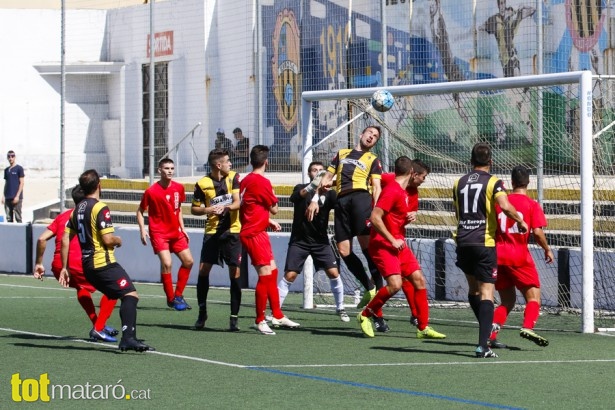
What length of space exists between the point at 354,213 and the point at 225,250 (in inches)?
59.3

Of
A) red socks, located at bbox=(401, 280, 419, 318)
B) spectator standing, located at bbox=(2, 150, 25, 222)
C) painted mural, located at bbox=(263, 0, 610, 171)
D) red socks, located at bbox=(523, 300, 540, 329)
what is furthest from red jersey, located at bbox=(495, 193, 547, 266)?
spectator standing, located at bbox=(2, 150, 25, 222)

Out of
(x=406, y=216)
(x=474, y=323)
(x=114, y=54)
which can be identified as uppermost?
(x=114, y=54)

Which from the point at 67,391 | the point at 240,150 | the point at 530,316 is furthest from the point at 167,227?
the point at 240,150

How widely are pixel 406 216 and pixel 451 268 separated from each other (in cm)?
502

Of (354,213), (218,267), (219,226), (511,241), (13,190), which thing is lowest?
(218,267)

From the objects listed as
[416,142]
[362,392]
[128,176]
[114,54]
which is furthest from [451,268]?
[114,54]

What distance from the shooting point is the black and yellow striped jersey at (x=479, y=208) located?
11113 millimetres

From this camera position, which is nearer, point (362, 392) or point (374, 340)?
point (362, 392)

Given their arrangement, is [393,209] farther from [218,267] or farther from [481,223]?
[218,267]

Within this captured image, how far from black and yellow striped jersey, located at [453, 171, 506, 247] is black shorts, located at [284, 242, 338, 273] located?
3.36m

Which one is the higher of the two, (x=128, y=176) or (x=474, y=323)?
(x=128, y=176)

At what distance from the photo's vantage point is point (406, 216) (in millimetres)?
12547

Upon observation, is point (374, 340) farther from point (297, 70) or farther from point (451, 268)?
point (297, 70)

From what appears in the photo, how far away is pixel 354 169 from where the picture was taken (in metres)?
13.8
